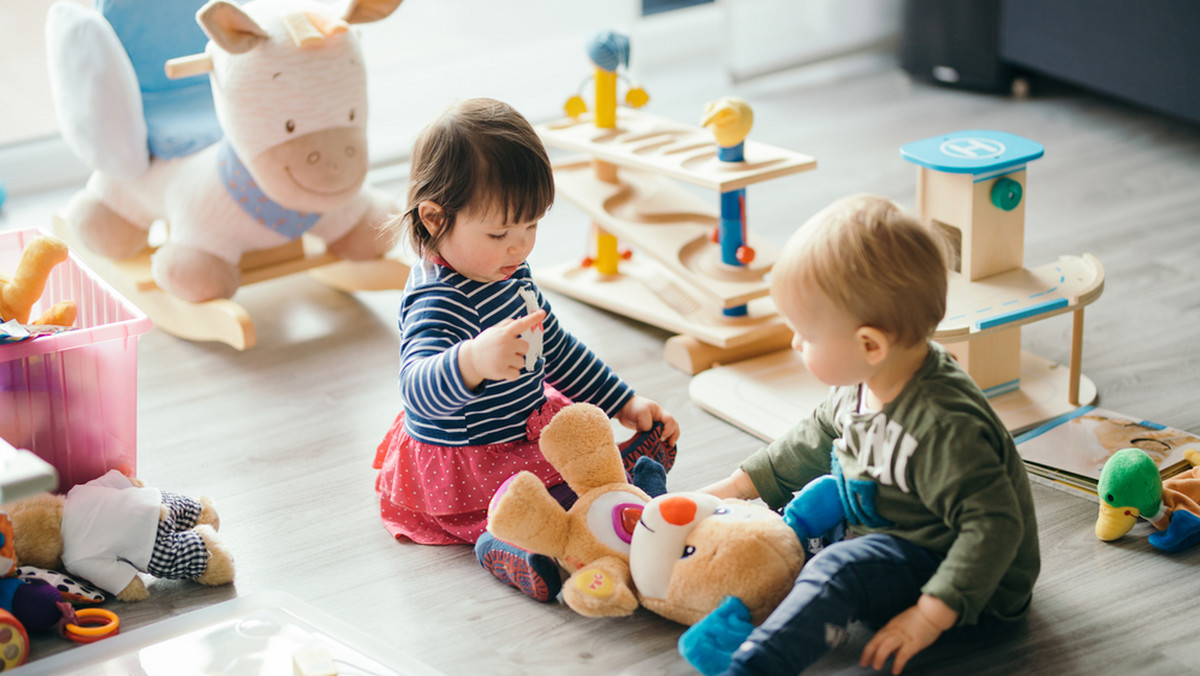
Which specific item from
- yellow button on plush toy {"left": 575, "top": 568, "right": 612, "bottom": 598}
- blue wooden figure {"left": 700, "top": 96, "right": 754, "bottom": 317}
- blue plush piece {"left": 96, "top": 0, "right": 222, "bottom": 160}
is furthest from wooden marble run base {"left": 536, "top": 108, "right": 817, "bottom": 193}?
yellow button on plush toy {"left": 575, "top": 568, "right": 612, "bottom": 598}

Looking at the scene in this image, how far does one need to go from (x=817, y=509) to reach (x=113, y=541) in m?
0.70

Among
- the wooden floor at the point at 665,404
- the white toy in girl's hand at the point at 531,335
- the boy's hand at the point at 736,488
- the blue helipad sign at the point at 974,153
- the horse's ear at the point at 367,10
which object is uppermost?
the horse's ear at the point at 367,10

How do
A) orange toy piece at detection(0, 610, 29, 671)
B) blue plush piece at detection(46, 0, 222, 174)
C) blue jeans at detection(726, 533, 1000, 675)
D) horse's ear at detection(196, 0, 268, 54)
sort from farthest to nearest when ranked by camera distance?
blue plush piece at detection(46, 0, 222, 174) → horse's ear at detection(196, 0, 268, 54) → orange toy piece at detection(0, 610, 29, 671) → blue jeans at detection(726, 533, 1000, 675)

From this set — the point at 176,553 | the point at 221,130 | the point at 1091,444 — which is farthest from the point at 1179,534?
the point at 221,130

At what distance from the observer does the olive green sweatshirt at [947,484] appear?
101cm

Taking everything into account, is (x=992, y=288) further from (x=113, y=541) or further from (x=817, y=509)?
(x=113, y=541)

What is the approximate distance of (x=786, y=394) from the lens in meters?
1.62

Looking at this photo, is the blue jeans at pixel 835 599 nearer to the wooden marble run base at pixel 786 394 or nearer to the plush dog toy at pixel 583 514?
the plush dog toy at pixel 583 514

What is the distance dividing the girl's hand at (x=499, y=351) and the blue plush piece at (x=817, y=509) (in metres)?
0.30

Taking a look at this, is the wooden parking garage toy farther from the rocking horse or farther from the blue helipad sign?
the rocking horse

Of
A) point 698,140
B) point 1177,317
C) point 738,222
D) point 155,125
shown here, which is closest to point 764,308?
point 738,222

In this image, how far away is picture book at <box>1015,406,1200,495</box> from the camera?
1.36 meters

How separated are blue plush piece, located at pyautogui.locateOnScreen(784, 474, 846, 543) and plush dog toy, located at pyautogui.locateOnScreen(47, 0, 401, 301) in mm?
987

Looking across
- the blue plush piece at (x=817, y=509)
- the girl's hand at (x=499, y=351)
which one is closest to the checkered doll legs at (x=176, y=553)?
the girl's hand at (x=499, y=351)
